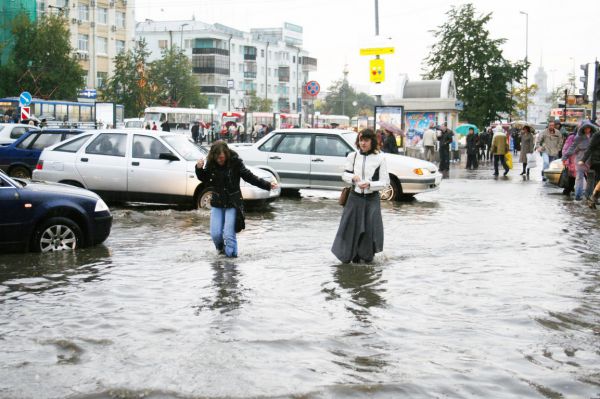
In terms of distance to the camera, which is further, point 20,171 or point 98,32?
point 98,32

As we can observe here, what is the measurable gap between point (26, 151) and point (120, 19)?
63824mm

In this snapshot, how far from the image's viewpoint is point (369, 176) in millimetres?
9672

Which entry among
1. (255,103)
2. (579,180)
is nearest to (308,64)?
(255,103)

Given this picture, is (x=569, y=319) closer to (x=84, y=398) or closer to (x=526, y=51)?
(x=84, y=398)

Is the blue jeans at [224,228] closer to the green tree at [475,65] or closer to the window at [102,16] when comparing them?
the green tree at [475,65]

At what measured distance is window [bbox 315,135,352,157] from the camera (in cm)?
1838

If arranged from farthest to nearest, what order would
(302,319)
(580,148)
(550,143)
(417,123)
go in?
(417,123), (550,143), (580,148), (302,319)

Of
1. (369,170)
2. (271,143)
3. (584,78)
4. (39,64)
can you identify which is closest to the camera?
(369,170)

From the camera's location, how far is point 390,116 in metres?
29.9

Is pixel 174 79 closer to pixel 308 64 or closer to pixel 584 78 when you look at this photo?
pixel 584 78

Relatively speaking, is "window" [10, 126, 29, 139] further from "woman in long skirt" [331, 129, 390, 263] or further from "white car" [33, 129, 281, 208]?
"woman in long skirt" [331, 129, 390, 263]

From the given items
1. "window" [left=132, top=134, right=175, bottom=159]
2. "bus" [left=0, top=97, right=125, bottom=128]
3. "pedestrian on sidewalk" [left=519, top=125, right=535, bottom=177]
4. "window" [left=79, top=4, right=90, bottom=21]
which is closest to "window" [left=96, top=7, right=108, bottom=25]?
"window" [left=79, top=4, right=90, bottom=21]

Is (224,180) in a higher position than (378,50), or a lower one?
lower

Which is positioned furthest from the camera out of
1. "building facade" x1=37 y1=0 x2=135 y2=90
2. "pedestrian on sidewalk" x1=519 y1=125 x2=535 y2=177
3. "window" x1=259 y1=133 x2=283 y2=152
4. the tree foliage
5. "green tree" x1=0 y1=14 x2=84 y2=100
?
the tree foliage
